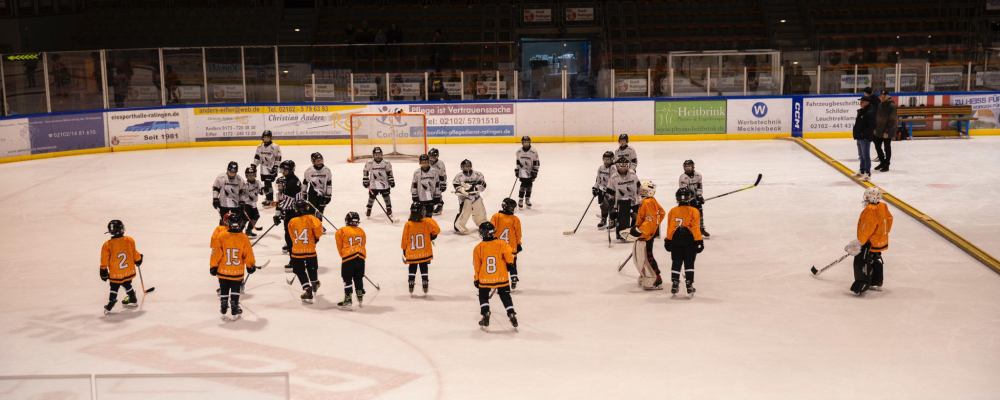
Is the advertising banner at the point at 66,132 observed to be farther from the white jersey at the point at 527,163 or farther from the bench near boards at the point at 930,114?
the bench near boards at the point at 930,114

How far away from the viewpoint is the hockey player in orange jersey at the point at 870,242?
10109 mm

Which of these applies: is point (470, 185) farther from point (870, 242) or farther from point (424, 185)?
A: point (870, 242)

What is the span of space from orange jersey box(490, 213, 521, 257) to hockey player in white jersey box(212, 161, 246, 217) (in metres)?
4.66

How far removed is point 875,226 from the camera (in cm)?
1009

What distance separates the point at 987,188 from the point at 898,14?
17.3 metres

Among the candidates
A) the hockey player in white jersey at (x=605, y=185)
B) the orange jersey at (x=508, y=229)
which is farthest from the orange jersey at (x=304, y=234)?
the hockey player in white jersey at (x=605, y=185)

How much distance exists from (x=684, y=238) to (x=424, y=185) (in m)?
4.99

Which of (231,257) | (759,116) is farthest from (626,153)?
(759,116)

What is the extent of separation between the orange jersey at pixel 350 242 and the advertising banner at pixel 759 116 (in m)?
18.0

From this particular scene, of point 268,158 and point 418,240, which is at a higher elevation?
point 268,158

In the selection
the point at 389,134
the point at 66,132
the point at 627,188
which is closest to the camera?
the point at 627,188

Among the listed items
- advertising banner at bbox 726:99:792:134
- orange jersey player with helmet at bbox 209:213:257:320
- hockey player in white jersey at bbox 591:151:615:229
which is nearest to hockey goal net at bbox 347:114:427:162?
advertising banner at bbox 726:99:792:134

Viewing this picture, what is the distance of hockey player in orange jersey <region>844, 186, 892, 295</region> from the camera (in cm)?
1011

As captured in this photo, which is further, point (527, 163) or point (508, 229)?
point (527, 163)
